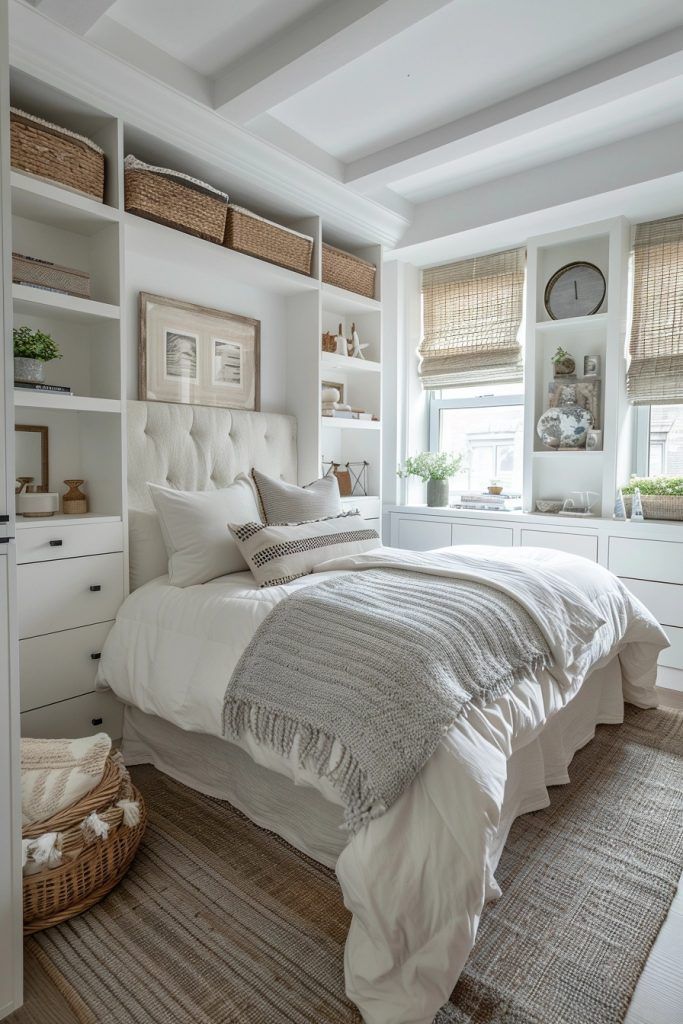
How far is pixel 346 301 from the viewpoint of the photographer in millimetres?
3779

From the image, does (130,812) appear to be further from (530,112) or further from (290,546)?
(530,112)

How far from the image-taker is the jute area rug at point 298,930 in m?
1.37

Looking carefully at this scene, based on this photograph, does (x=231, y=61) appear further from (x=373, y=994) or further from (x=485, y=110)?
(x=373, y=994)

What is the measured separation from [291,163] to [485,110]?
3.10ft

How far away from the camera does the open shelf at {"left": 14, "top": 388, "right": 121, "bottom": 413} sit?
2.23m

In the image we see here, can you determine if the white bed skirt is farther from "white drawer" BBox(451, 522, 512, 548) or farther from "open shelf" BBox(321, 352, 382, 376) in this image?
"open shelf" BBox(321, 352, 382, 376)

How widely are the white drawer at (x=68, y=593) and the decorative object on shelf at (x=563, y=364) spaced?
9.36 feet

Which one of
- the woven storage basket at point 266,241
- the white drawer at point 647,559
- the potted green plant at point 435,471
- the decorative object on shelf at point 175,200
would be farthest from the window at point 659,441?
the decorative object on shelf at point 175,200

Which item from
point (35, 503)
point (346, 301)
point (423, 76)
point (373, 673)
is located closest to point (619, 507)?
point (346, 301)

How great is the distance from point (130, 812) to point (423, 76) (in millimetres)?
2978

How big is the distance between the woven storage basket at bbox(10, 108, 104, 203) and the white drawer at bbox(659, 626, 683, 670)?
3419 millimetres

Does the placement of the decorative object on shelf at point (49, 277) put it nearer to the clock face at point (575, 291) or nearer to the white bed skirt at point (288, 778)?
the white bed skirt at point (288, 778)

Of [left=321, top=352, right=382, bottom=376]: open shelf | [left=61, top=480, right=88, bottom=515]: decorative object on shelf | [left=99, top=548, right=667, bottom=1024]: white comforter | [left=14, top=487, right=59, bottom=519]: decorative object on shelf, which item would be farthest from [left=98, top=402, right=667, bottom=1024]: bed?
[left=321, top=352, right=382, bottom=376]: open shelf

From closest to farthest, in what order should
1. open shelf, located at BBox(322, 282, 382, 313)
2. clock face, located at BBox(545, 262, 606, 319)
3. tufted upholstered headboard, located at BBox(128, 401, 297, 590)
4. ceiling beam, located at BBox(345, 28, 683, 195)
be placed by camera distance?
ceiling beam, located at BBox(345, 28, 683, 195), tufted upholstered headboard, located at BBox(128, 401, 297, 590), open shelf, located at BBox(322, 282, 382, 313), clock face, located at BBox(545, 262, 606, 319)
